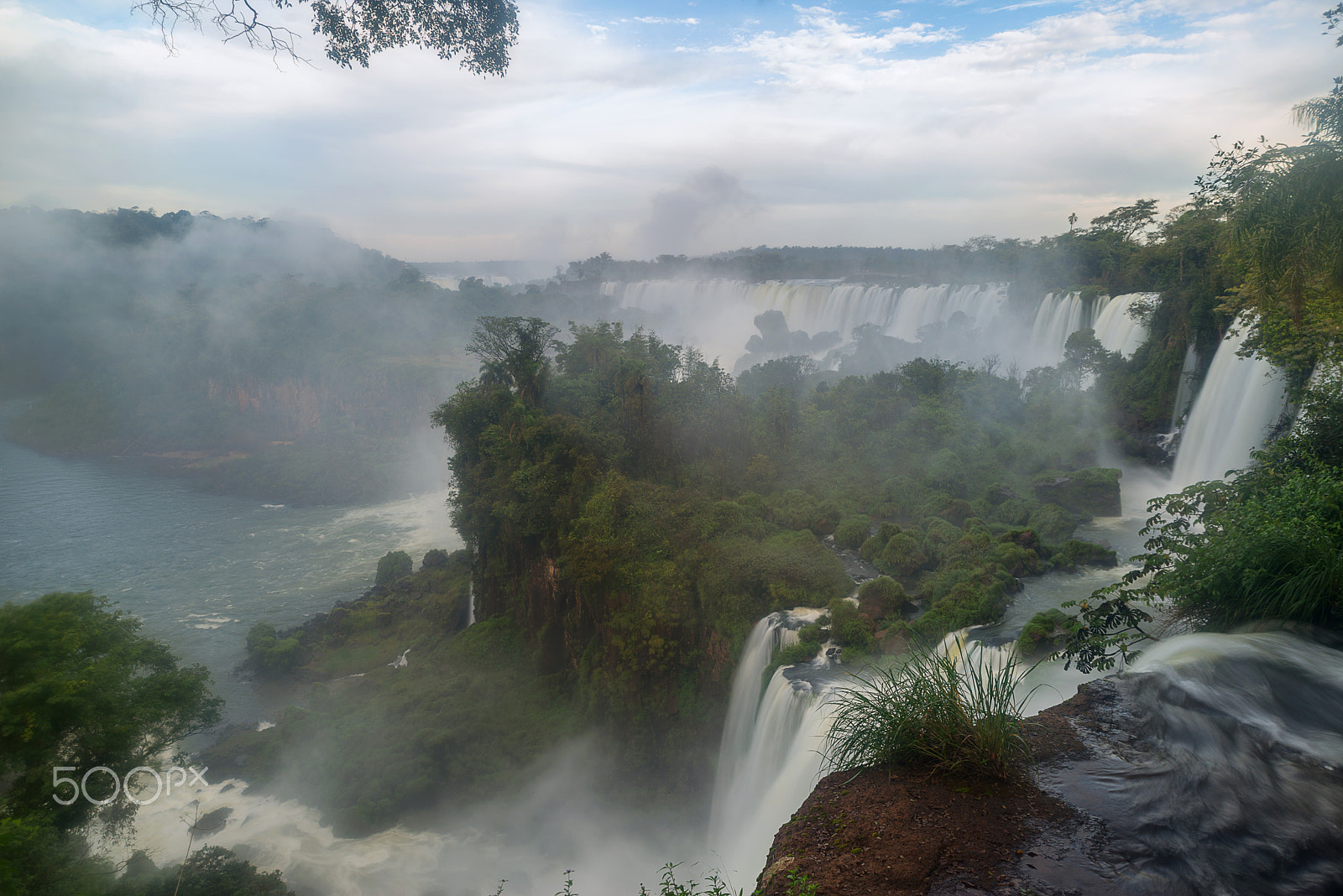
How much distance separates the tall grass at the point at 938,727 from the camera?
14.5 ft

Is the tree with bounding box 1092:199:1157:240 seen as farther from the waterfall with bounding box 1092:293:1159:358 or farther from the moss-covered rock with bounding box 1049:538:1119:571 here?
the moss-covered rock with bounding box 1049:538:1119:571

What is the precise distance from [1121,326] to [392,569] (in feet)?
119

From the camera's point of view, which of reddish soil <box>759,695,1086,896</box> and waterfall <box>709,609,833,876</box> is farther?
waterfall <box>709,609,833,876</box>

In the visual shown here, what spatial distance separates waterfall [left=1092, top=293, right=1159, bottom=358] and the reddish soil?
30181mm

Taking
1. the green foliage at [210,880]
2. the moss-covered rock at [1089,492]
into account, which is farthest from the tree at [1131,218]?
the green foliage at [210,880]

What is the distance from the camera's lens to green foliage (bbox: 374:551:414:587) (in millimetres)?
31594

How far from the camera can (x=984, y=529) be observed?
18000mm

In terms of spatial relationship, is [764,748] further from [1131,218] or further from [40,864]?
[1131,218]

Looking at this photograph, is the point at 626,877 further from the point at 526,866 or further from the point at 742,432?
the point at 742,432

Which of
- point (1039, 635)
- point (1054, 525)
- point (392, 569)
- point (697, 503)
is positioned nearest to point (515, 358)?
point (697, 503)

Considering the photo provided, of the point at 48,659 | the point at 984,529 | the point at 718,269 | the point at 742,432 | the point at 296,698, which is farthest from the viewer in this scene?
the point at 718,269

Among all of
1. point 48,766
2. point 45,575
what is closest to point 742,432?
point 48,766

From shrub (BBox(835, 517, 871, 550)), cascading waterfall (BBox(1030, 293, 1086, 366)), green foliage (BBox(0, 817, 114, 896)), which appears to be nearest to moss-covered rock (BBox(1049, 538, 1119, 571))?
shrub (BBox(835, 517, 871, 550))

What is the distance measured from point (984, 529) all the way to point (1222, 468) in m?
7.96
